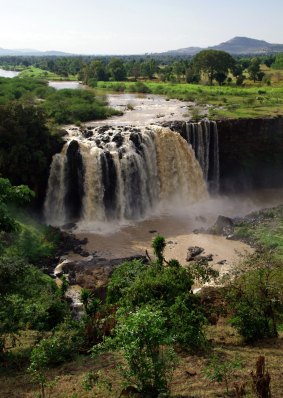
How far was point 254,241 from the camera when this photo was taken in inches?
1012

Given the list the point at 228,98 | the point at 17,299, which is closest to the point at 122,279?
the point at 17,299

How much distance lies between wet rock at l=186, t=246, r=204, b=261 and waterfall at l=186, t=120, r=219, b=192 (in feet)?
35.7

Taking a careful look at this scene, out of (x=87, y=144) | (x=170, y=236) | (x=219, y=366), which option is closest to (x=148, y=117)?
(x=87, y=144)

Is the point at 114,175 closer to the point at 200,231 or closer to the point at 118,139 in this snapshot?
the point at 118,139

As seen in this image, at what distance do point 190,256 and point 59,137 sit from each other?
470 inches

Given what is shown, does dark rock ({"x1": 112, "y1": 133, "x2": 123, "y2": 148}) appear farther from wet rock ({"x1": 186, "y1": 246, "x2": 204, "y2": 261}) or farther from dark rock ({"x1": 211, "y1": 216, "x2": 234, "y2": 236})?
wet rock ({"x1": 186, "y1": 246, "x2": 204, "y2": 261})

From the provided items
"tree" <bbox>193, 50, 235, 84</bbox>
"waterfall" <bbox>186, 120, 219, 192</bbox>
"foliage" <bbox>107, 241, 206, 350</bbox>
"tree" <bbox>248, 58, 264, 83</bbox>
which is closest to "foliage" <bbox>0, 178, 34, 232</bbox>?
"foliage" <bbox>107, 241, 206, 350</bbox>

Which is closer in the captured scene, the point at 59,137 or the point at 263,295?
the point at 263,295

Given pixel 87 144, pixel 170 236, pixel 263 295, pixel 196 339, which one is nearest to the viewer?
pixel 196 339

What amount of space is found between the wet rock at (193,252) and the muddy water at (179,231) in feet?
1.12

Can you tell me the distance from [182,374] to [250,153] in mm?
28889

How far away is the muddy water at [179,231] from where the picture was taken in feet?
82.3

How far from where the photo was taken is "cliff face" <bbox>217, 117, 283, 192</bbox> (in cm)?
3638

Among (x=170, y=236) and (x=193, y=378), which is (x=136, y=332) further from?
(x=170, y=236)
